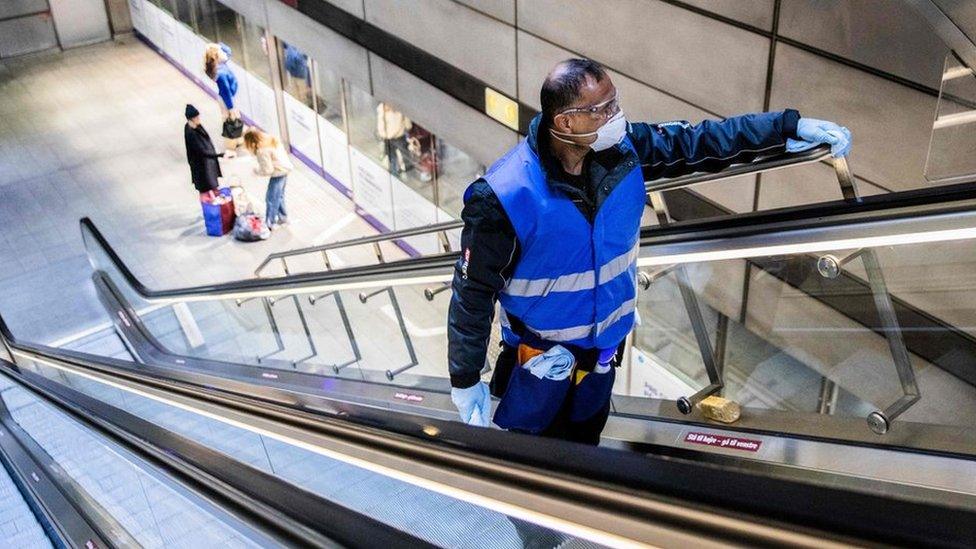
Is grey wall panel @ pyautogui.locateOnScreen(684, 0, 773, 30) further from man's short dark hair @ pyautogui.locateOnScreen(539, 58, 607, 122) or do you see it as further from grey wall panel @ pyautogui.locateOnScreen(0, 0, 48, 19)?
grey wall panel @ pyautogui.locateOnScreen(0, 0, 48, 19)

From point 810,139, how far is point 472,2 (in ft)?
17.8

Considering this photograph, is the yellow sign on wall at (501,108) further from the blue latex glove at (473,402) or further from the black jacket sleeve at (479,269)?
the black jacket sleeve at (479,269)

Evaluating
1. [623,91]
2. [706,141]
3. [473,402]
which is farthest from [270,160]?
[706,141]

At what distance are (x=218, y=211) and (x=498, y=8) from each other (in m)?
5.04

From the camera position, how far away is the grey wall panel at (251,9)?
41.1 ft

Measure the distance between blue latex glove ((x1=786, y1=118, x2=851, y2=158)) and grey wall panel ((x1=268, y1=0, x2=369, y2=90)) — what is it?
7.63 meters

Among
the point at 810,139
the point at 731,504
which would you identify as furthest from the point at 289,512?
the point at 810,139

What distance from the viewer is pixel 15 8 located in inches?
680

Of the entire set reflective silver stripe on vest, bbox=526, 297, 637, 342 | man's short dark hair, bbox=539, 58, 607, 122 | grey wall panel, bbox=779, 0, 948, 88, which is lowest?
reflective silver stripe on vest, bbox=526, 297, 637, 342

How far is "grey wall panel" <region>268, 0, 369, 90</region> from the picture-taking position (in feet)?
34.0

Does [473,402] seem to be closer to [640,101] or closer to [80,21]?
[640,101]

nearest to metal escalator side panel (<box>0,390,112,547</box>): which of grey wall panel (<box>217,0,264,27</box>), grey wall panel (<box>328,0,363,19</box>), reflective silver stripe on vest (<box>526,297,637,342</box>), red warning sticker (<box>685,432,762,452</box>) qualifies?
reflective silver stripe on vest (<box>526,297,637,342</box>)

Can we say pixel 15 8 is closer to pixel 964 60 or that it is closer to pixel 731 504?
pixel 964 60

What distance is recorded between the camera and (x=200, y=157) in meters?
11.0
